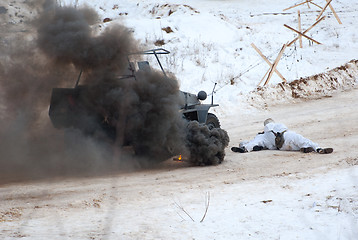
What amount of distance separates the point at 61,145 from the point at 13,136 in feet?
2.76

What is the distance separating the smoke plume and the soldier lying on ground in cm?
254

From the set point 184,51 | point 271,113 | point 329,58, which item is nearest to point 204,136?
point 271,113

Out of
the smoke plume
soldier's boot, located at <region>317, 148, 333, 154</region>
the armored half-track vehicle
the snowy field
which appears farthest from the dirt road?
the armored half-track vehicle

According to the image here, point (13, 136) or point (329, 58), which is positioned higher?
point (329, 58)

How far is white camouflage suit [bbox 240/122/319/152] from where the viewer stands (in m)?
10.5

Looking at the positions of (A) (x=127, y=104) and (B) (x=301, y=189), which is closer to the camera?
(B) (x=301, y=189)

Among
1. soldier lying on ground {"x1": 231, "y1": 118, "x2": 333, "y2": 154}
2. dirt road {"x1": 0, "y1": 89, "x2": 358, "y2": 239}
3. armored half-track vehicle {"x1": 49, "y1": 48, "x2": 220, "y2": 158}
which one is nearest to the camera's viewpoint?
dirt road {"x1": 0, "y1": 89, "x2": 358, "y2": 239}

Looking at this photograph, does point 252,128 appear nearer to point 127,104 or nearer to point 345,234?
point 127,104

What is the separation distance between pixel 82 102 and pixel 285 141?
4769 millimetres

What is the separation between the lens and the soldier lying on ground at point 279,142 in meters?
10.4

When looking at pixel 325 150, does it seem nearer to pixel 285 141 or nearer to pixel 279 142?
pixel 285 141

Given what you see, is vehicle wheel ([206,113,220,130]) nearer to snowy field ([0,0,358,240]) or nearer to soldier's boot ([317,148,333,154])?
snowy field ([0,0,358,240])

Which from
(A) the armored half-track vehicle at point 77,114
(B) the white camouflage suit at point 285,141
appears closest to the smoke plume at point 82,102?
(A) the armored half-track vehicle at point 77,114

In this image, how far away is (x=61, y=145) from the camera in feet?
27.8
